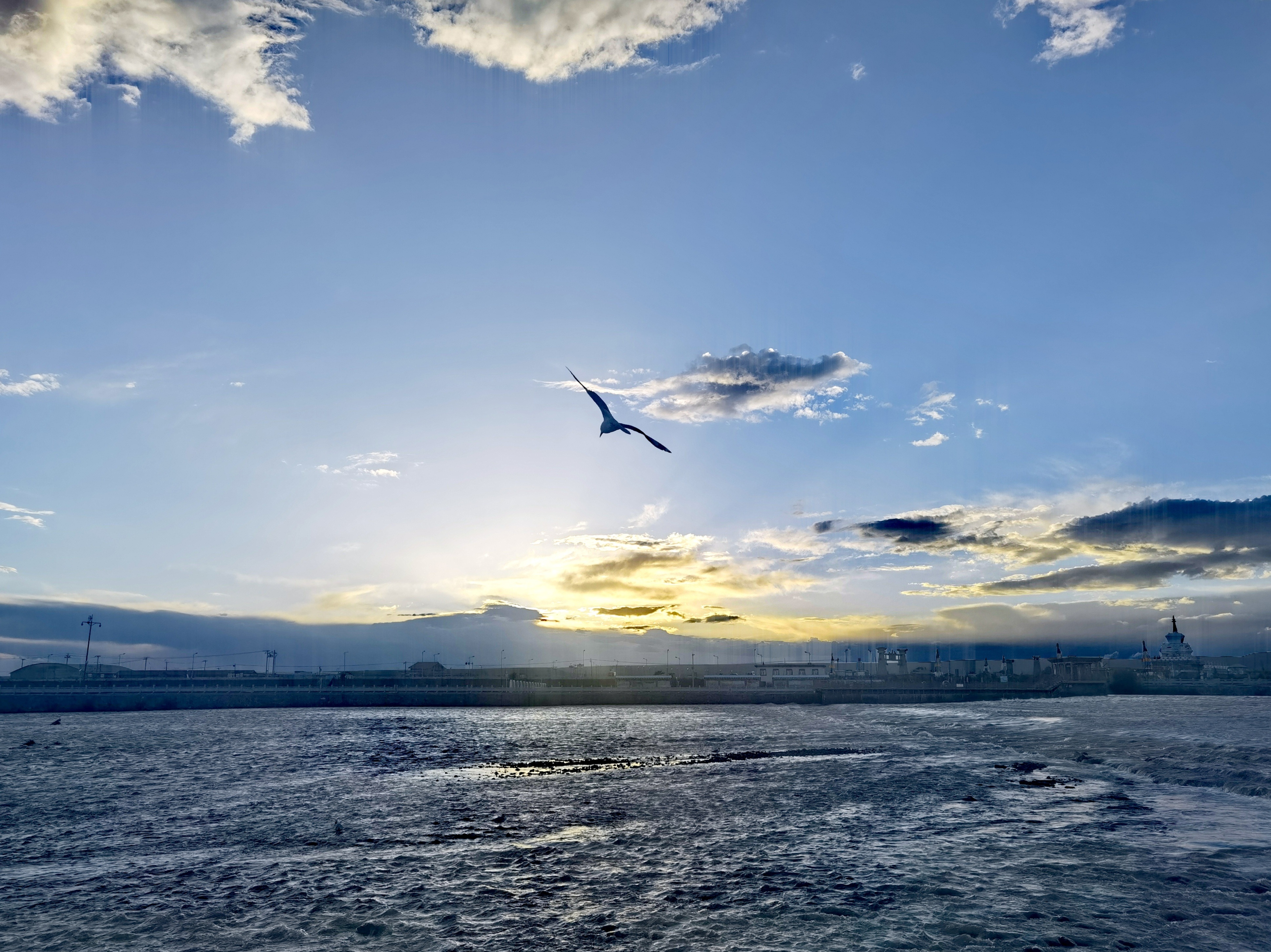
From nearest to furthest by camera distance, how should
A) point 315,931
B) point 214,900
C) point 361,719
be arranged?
point 315,931 < point 214,900 < point 361,719

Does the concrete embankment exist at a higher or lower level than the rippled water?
lower

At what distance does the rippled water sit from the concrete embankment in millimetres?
103499

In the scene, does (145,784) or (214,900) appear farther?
(145,784)

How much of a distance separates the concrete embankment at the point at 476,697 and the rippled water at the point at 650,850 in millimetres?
103499

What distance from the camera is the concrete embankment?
162000 mm

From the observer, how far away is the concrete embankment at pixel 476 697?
162000mm

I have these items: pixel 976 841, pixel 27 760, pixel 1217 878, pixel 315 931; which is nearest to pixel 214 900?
pixel 315 931

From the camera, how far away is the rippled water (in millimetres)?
20109

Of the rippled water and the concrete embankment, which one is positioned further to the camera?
the concrete embankment

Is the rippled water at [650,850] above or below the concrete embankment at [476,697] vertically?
above

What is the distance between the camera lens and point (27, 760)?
67.9m

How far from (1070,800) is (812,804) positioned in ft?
44.5

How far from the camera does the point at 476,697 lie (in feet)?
561

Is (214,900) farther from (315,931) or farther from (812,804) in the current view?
(812,804)
